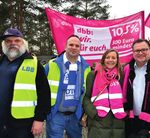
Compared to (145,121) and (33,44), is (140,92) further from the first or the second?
(33,44)

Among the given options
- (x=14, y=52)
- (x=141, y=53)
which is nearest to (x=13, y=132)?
(x=14, y=52)

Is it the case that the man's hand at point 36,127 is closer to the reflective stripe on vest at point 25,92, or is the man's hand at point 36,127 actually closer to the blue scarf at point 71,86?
the reflective stripe on vest at point 25,92

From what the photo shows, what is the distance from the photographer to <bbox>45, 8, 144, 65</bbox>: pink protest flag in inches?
316

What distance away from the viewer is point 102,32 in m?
8.11

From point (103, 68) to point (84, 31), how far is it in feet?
11.2

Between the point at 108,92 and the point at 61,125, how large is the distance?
949 mm

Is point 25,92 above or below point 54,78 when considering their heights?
below

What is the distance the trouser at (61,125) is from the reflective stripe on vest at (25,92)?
0.76 meters

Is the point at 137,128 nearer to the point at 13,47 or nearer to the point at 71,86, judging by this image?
the point at 71,86

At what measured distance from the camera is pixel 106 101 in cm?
464

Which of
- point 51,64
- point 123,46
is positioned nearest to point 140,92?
point 51,64

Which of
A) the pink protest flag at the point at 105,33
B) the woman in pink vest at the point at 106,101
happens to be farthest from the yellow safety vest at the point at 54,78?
the pink protest flag at the point at 105,33

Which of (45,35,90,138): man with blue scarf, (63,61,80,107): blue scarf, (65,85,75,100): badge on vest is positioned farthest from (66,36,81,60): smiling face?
(65,85,75,100): badge on vest

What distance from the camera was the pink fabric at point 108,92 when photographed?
4602 mm
